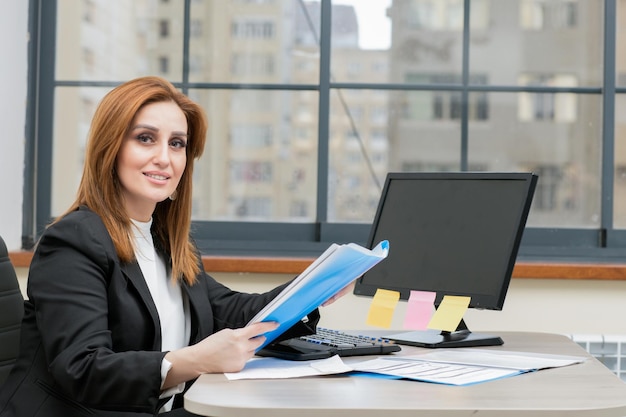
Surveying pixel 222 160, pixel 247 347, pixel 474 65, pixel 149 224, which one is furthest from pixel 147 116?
pixel 474 65

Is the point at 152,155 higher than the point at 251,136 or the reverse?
the reverse

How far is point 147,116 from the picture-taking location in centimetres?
176

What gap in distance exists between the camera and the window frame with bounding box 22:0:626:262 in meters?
2.81

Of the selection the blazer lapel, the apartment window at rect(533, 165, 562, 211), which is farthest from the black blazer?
the apartment window at rect(533, 165, 562, 211)

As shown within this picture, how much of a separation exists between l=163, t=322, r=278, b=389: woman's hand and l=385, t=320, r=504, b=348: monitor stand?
1.61 feet

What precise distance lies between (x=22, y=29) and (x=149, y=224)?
1.32 metres

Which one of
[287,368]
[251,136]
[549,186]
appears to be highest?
[251,136]

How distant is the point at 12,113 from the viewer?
2.81 meters

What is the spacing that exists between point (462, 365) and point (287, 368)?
32 cm

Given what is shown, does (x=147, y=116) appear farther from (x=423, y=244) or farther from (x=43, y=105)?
(x=43, y=105)

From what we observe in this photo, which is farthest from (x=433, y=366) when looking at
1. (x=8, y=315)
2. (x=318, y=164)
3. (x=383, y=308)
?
(x=318, y=164)

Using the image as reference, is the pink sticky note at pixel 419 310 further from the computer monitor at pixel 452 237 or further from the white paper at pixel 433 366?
the white paper at pixel 433 366

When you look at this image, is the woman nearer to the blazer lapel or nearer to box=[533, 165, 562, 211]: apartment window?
the blazer lapel

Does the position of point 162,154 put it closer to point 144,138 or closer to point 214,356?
point 144,138
